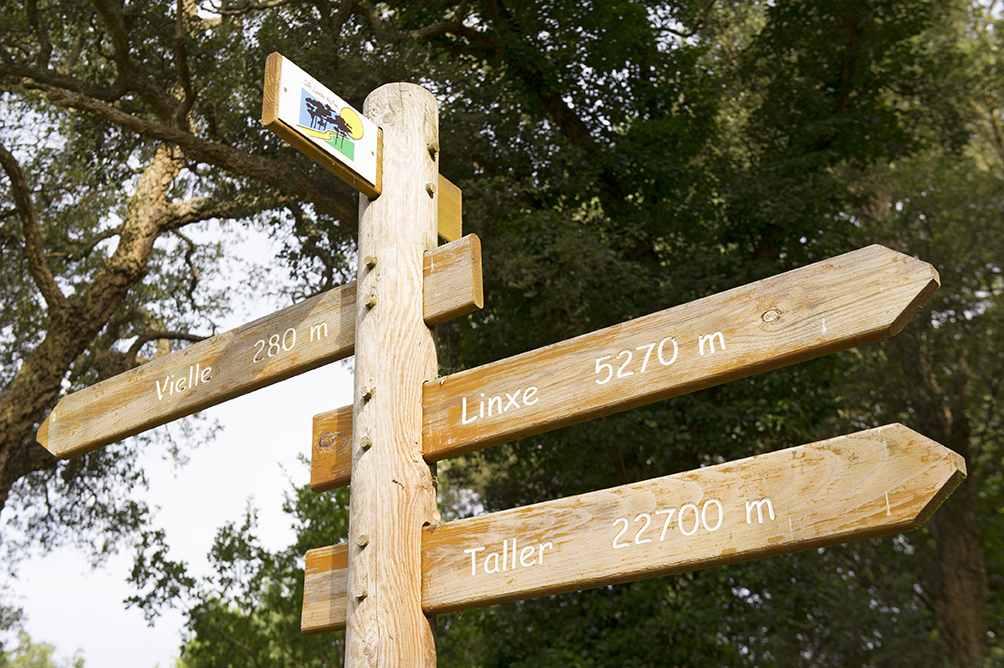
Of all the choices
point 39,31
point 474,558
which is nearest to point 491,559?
point 474,558

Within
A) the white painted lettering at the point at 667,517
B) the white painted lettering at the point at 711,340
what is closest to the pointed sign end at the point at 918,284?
the white painted lettering at the point at 711,340

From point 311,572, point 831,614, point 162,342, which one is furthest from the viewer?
point 831,614

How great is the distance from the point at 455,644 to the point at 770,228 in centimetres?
804

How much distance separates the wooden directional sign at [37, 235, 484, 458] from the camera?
10.9ft

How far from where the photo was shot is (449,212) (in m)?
3.83

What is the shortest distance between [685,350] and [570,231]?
26.2 feet

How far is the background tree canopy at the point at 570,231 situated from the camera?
1077 centimetres

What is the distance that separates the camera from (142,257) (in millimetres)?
12352

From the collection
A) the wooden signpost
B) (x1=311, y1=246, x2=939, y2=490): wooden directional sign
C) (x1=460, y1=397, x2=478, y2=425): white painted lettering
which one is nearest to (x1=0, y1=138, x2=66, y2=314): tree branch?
the wooden signpost

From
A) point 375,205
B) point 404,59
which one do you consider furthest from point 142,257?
point 375,205

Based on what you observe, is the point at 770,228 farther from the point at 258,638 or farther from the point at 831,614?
the point at 258,638

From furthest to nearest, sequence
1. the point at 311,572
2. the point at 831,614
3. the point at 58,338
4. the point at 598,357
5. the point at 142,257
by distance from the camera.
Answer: the point at 831,614 < the point at 142,257 < the point at 58,338 < the point at 311,572 < the point at 598,357

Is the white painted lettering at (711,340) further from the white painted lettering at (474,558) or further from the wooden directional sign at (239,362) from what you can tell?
the white painted lettering at (474,558)

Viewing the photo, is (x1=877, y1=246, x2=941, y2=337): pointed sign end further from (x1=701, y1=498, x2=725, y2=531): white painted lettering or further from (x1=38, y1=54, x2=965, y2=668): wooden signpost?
(x1=701, y1=498, x2=725, y2=531): white painted lettering
